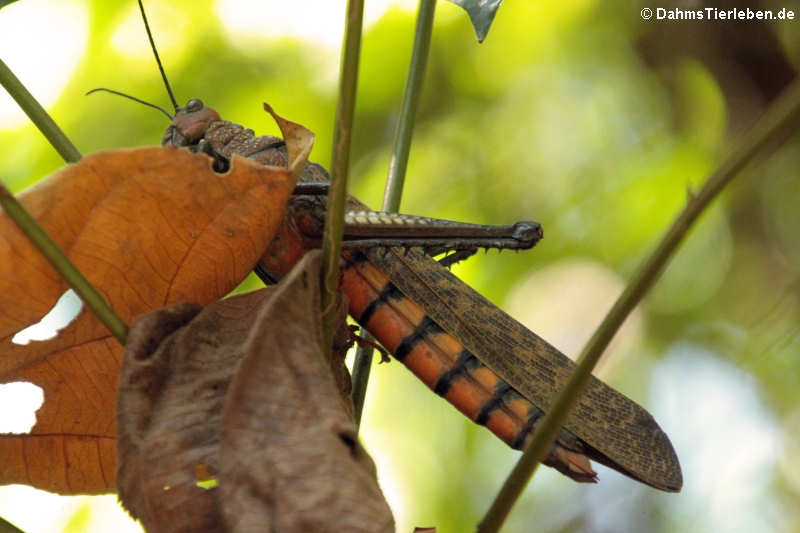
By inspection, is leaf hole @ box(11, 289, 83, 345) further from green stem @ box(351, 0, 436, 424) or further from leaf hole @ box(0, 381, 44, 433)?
green stem @ box(351, 0, 436, 424)

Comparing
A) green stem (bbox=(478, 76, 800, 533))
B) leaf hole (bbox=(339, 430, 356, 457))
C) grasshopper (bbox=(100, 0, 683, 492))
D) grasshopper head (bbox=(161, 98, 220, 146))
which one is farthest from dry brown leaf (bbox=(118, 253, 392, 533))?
grasshopper head (bbox=(161, 98, 220, 146))

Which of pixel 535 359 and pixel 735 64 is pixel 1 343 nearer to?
pixel 535 359

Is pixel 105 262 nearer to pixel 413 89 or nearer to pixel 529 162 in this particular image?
pixel 413 89

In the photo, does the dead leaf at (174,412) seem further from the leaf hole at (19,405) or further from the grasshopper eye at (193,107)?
the grasshopper eye at (193,107)

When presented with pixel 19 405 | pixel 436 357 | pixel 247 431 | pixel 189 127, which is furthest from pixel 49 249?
pixel 189 127

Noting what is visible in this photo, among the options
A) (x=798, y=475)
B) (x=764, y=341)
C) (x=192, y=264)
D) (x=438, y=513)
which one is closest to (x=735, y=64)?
(x=798, y=475)

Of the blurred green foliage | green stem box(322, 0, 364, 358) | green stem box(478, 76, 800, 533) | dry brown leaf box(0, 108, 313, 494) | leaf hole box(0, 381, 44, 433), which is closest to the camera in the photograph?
green stem box(478, 76, 800, 533)
